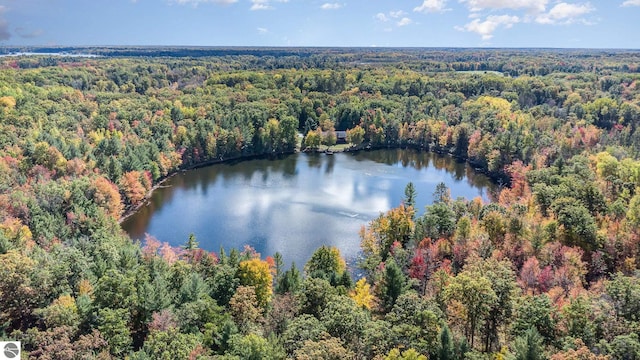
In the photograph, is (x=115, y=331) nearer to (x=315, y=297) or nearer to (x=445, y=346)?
(x=315, y=297)

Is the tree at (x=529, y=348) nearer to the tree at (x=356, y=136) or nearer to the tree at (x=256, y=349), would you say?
the tree at (x=256, y=349)

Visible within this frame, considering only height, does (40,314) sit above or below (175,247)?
above

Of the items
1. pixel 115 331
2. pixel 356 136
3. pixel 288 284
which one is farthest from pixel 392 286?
pixel 356 136

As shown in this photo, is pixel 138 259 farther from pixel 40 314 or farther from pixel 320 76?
pixel 320 76

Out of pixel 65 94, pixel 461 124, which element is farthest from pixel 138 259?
pixel 461 124

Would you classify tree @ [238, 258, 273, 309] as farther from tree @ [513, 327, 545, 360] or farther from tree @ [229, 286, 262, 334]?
tree @ [513, 327, 545, 360]

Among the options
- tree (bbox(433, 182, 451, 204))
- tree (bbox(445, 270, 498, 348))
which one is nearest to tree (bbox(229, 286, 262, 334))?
tree (bbox(445, 270, 498, 348))

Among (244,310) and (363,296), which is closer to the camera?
(244,310)
